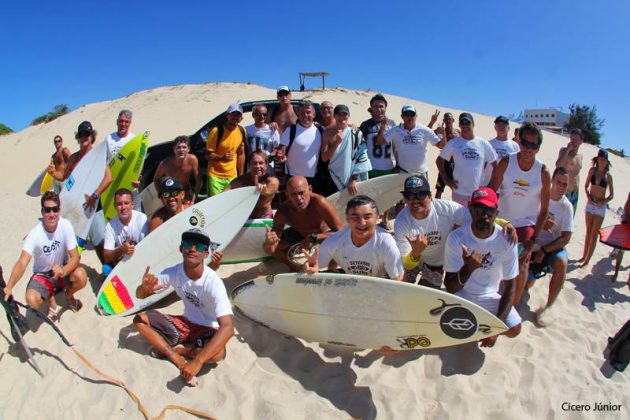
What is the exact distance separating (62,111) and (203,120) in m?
13.9

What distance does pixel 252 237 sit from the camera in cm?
452

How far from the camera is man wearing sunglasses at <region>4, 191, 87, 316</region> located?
11.6ft

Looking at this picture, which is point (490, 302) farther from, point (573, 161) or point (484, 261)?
point (573, 161)

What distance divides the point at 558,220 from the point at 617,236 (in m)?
1.59

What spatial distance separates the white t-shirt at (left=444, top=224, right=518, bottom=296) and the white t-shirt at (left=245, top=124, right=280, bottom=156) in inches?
109

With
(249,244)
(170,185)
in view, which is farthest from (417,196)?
(170,185)

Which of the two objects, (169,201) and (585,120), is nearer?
(169,201)

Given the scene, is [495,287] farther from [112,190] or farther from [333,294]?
[112,190]

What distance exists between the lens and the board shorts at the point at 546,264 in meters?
Result: 3.80

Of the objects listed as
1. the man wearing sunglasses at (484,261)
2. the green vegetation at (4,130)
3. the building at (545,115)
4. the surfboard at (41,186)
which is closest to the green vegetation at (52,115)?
the green vegetation at (4,130)

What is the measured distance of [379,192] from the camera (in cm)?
507

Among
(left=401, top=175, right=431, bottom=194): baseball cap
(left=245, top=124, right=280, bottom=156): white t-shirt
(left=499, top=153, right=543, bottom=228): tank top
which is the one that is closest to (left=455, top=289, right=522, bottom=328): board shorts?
(left=401, top=175, right=431, bottom=194): baseball cap

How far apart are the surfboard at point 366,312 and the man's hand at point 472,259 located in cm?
32

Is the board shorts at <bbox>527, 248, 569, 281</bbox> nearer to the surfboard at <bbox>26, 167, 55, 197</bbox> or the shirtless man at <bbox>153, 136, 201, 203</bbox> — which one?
the shirtless man at <bbox>153, 136, 201, 203</bbox>
